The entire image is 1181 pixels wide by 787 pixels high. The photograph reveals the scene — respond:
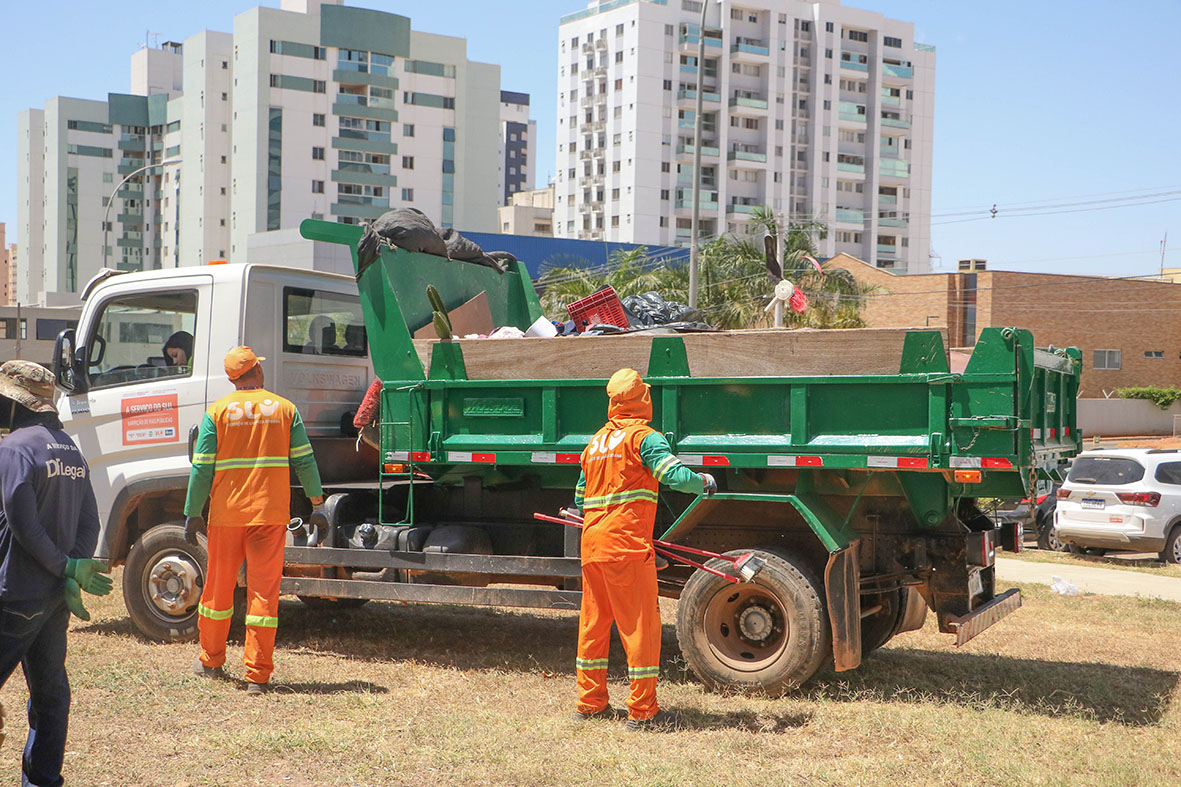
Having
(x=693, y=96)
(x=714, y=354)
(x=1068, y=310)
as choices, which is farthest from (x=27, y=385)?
(x=693, y=96)

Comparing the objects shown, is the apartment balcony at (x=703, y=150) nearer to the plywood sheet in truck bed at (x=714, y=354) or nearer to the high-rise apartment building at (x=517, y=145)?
the high-rise apartment building at (x=517, y=145)

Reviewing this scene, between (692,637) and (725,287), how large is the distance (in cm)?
1977

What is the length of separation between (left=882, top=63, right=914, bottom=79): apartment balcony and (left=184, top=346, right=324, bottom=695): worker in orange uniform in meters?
93.2

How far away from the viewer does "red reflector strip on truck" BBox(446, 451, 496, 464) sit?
23.1 ft

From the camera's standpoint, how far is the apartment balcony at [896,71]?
92.8 metres

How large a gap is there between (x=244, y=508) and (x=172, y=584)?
163 centimetres

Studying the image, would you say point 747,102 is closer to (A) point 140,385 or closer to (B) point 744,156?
(B) point 744,156

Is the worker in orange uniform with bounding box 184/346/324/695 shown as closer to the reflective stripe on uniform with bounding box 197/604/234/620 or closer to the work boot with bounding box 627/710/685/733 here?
the reflective stripe on uniform with bounding box 197/604/234/620

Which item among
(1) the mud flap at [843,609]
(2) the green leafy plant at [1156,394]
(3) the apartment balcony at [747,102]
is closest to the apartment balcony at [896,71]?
(3) the apartment balcony at [747,102]

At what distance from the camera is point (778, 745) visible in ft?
18.4

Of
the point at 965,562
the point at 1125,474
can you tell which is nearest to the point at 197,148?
the point at 1125,474

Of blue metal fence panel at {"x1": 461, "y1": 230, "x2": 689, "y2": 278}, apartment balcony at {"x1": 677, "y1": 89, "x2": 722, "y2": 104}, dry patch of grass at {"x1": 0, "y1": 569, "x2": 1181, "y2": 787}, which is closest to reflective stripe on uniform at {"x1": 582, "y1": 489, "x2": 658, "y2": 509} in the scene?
dry patch of grass at {"x1": 0, "y1": 569, "x2": 1181, "y2": 787}

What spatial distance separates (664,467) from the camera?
573cm

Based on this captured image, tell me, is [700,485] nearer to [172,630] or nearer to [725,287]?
[172,630]
